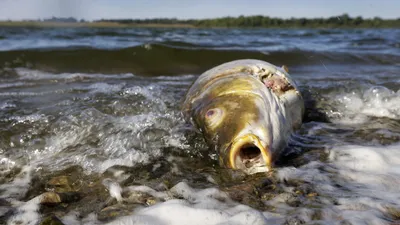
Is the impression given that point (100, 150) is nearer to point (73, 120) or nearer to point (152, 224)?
point (73, 120)

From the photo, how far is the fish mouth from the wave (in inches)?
233

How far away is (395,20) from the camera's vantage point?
5278cm

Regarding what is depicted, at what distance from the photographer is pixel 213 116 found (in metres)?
3.03

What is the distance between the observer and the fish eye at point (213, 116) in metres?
2.97

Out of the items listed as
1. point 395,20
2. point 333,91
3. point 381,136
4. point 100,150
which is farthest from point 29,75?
point 395,20

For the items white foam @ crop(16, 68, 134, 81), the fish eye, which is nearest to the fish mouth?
the fish eye

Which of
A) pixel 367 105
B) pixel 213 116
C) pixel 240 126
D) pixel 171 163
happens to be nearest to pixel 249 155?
pixel 240 126

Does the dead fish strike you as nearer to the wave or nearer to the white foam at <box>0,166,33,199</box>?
the white foam at <box>0,166,33,199</box>

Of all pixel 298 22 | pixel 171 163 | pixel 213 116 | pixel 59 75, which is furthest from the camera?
pixel 298 22

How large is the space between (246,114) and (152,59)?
23.9 ft

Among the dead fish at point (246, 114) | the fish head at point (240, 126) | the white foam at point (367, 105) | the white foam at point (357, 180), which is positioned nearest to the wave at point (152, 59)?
the white foam at point (367, 105)

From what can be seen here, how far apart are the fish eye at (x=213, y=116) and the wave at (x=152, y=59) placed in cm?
552

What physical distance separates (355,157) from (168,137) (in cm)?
160

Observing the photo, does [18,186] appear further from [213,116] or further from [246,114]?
[246,114]
